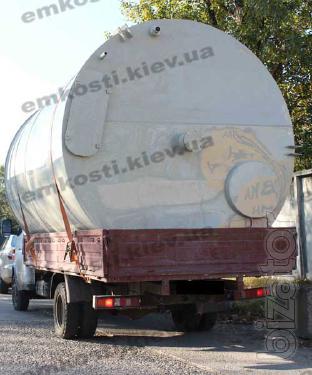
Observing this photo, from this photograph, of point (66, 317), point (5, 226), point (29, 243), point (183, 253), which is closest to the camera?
point (183, 253)

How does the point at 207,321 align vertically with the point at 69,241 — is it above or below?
below

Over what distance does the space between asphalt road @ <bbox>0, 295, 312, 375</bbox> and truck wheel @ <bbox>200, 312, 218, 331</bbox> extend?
0.14m

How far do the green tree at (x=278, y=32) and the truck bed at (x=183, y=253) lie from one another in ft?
21.5

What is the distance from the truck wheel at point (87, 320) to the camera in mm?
7922

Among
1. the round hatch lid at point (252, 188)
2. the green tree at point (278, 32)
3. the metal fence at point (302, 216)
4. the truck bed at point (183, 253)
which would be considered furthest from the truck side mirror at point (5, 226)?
the round hatch lid at point (252, 188)

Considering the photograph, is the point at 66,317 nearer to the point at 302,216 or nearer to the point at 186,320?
the point at 186,320

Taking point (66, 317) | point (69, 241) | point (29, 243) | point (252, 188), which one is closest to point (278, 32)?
point (252, 188)

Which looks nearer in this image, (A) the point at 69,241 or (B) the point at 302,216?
(A) the point at 69,241

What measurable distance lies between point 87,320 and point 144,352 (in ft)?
3.36

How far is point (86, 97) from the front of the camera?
7.05 m

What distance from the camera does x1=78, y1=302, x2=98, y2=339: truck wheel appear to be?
7.92 m

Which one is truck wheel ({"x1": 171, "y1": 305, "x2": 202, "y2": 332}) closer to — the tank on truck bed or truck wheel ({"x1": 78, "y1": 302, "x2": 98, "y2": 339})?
Answer: the tank on truck bed

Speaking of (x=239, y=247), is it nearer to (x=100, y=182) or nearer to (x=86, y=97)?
(x=100, y=182)

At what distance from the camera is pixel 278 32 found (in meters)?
14.0
